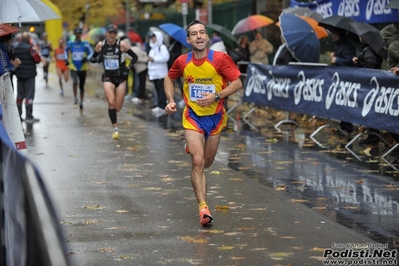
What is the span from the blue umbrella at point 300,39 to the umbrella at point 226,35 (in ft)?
19.6

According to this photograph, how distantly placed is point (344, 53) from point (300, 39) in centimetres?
222

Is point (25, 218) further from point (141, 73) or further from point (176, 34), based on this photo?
point (141, 73)

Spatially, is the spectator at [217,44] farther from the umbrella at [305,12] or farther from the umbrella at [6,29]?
the umbrella at [6,29]

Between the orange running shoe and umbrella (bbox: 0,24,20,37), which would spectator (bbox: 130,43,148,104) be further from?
the orange running shoe

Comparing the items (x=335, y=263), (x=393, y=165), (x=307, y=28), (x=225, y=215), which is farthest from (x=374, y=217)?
(x=307, y=28)

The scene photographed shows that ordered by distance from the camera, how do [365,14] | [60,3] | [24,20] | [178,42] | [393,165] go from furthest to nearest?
[60,3], [178,42], [365,14], [24,20], [393,165]

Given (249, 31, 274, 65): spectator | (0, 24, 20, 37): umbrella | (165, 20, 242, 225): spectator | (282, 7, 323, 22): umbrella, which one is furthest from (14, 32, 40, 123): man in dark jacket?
(165, 20, 242, 225): spectator

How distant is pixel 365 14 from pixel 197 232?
1167 centimetres

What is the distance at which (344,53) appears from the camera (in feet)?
55.6

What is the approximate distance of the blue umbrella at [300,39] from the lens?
62.4 feet

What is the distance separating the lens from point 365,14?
19219mm

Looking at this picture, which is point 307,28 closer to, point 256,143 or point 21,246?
point 256,143

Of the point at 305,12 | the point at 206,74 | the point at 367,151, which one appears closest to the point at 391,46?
the point at 367,151

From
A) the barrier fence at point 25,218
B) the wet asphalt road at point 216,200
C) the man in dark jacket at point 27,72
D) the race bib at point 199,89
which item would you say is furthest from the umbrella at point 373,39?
the barrier fence at point 25,218
